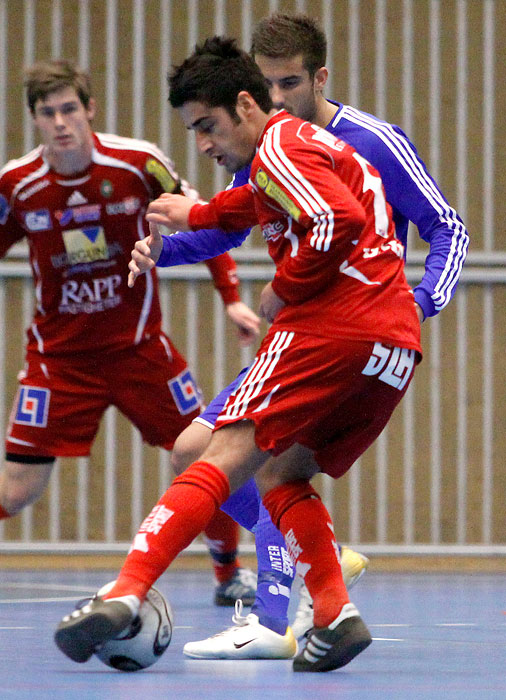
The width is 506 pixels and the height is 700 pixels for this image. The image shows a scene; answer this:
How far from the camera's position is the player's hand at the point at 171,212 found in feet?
10.3

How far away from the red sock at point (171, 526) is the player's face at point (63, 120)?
2.13 metres

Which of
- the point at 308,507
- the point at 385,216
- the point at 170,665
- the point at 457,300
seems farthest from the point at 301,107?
the point at 457,300

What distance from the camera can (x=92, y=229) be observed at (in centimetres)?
487

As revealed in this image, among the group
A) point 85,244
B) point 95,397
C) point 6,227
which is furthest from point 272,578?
point 6,227

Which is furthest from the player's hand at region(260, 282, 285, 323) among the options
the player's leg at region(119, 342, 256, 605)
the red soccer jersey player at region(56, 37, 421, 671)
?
the player's leg at region(119, 342, 256, 605)

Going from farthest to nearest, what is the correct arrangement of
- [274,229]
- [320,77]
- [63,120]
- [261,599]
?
[63,120] → [320,77] → [261,599] → [274,229]

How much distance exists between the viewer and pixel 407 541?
292 inches

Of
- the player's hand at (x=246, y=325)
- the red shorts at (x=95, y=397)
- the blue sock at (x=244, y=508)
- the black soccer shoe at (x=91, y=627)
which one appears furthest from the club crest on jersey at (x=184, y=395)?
the black soccer shoe at (x=91, y=627)

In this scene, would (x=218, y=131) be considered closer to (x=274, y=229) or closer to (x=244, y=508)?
(x=274, y=229)

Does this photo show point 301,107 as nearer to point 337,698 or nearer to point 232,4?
point 337,698

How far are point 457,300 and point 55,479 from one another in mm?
2416

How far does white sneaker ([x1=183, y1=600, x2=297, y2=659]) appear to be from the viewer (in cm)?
324

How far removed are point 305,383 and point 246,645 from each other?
733 mm

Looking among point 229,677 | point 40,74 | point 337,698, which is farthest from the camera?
point 40,74
